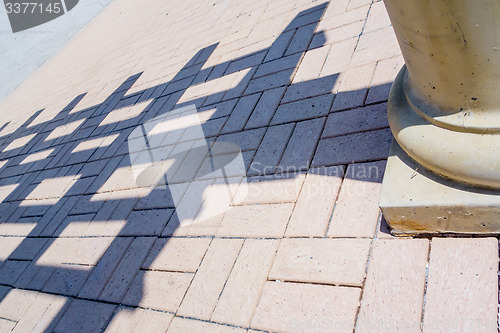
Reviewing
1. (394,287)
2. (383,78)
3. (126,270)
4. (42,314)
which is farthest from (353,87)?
Result: (42,314)

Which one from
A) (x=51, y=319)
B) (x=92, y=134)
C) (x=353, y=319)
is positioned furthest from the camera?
(x=92, y=134)

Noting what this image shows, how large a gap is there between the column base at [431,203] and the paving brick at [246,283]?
0.62m

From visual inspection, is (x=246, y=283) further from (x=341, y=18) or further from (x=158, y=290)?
(x=341, y=18)

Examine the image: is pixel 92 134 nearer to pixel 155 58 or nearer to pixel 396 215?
pixel 155 58

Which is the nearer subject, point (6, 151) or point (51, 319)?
point (51, 319)

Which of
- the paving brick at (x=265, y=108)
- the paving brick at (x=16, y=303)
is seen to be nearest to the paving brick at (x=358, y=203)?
the paving brick at (x=265, y=108)

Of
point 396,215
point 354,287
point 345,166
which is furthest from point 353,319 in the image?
point 345,166

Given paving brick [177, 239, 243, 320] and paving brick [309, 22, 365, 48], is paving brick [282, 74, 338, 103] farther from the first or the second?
paving brick [177, 239, 243, 320]

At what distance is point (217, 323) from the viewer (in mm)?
1645

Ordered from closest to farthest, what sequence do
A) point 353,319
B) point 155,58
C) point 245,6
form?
point 353,319
point 245,6
point 155,58

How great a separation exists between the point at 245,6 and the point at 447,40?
13.0 feet

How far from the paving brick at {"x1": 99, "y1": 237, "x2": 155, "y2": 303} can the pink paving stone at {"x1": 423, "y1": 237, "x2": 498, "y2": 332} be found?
5.22 ft

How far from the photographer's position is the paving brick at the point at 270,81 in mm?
2908

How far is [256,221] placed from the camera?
1.99 meters
